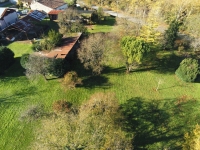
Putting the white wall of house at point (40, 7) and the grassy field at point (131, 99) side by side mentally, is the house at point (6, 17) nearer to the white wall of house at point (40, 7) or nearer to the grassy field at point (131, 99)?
the white wall of house at point (40, 7)

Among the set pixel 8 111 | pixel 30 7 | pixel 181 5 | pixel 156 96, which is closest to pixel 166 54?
pixel 156 96

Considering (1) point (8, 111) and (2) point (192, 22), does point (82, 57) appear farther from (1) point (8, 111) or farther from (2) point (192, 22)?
(2) point (192, 22)

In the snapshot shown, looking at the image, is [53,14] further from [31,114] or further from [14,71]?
[31,114]

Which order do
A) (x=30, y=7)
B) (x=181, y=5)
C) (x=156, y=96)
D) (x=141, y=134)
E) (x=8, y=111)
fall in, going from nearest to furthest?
(x=141, y=134)
(x=8, y=111)
(x=156, y=96)
(x=181, y=5)
(x=30, y=7)

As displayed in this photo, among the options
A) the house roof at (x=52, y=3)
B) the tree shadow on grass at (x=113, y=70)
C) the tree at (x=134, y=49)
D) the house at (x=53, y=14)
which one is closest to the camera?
the tree at (x=134, y=49)

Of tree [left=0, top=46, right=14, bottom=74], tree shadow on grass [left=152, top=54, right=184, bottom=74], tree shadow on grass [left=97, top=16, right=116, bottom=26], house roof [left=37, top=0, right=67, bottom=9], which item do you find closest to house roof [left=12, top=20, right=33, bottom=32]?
tree [left=0, top=46, right=14, bottom=74]

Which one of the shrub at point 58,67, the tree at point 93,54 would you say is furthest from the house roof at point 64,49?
the tree at point 93,54
